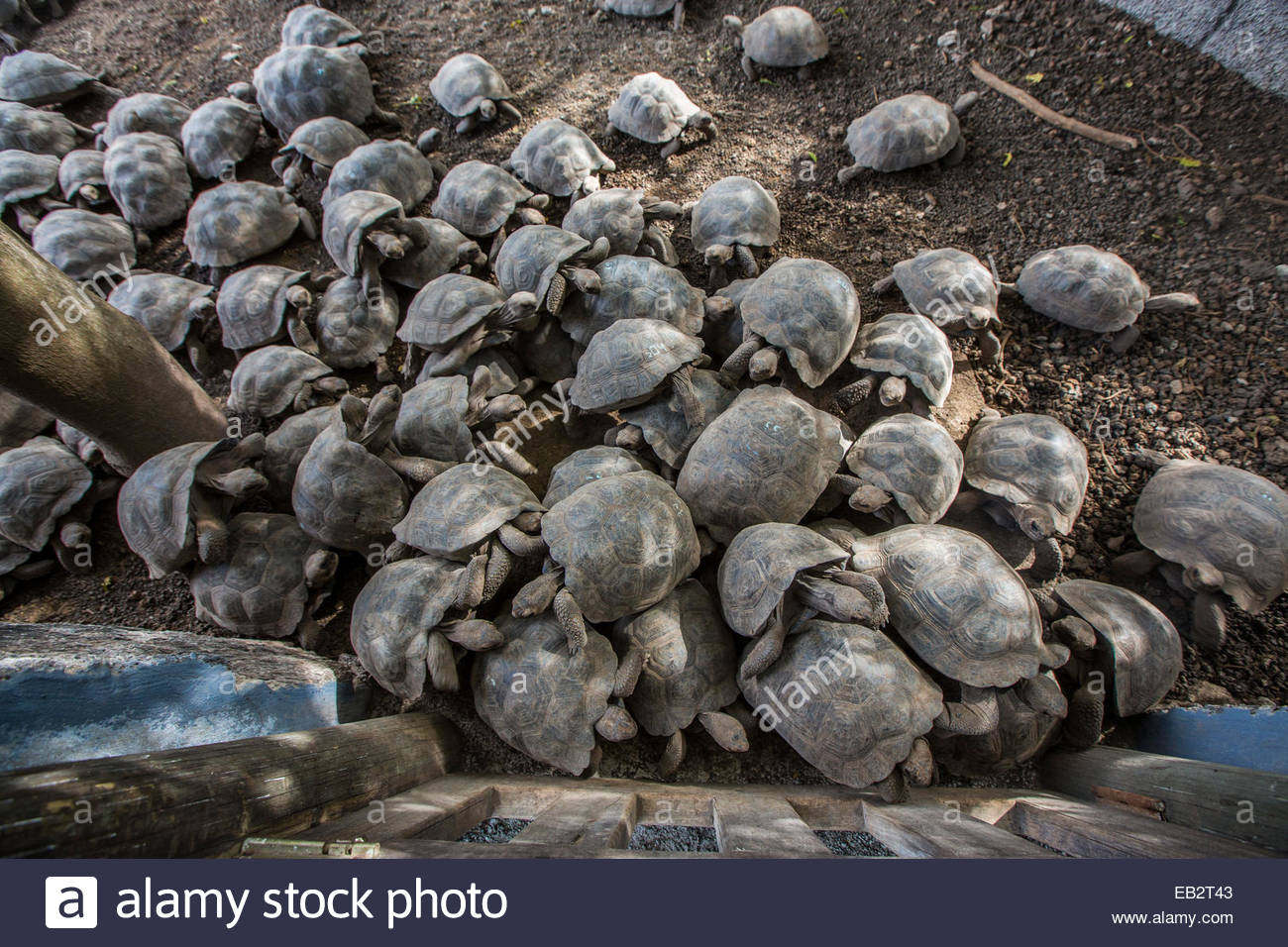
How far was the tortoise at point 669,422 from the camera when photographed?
14.3 feet

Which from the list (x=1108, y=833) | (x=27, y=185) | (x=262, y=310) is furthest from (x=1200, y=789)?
(x=27, y=185)

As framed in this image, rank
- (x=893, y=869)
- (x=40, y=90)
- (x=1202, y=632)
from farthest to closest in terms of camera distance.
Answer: (x=40, y=90) < (x=1202, y=632) < (x=893, y=869)

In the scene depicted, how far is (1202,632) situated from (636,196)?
5.58 metres

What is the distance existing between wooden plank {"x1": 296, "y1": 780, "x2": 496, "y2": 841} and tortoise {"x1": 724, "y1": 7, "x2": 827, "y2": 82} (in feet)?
26.0

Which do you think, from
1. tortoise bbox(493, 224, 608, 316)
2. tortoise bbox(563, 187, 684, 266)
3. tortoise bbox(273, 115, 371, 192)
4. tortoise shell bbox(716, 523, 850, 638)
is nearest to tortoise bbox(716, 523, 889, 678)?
tortoise shell bbox(716, 523, 850, 638)

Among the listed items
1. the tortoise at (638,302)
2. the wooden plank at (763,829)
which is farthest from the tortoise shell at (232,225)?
the wooden plank at (763,829)

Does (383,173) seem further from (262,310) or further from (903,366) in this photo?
(903,366)

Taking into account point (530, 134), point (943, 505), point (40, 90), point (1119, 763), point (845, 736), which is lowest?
point (1119, 763)

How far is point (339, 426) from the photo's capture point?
4.09 metres

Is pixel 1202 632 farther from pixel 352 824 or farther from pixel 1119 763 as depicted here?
pixel 352 824

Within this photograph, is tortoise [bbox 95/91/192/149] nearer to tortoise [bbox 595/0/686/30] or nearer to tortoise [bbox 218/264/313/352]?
tortoise [bbox 218/264/313/352]

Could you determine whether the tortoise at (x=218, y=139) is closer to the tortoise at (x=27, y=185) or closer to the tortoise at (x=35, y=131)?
the tortoise at (x=27, y=185)

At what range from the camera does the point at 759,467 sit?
12.4ft

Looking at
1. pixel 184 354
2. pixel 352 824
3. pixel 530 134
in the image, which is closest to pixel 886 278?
pixel 530 134
